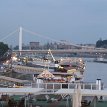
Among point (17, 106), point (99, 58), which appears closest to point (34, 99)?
point (17, 106)

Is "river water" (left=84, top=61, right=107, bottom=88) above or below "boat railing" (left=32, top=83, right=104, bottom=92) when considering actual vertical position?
below

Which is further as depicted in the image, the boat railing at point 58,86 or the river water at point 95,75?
the river water at point 95,75

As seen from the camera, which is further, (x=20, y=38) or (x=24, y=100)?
(x=20, y=38)

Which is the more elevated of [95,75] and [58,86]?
[58,86]

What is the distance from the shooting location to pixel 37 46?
11344 centimetres

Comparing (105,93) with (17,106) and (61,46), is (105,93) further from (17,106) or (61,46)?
(61,46)

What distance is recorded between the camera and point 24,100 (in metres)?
14.7

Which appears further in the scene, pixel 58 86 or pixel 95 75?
pixel 95 75

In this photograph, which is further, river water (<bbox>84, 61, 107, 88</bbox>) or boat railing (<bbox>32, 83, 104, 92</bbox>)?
river water (<bbox>84, 61, 107, 88</bbox>)

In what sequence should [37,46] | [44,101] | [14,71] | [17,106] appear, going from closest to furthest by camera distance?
[17,106] → [44,101] → [14,71] → [37,46]

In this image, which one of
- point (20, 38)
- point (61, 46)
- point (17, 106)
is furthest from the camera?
point (61, 46)

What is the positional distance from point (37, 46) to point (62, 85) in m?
96.1

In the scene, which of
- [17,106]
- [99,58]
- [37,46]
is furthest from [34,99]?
[99,58]

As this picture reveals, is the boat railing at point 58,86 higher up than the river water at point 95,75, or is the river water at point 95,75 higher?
the boat railing at point 58,86
